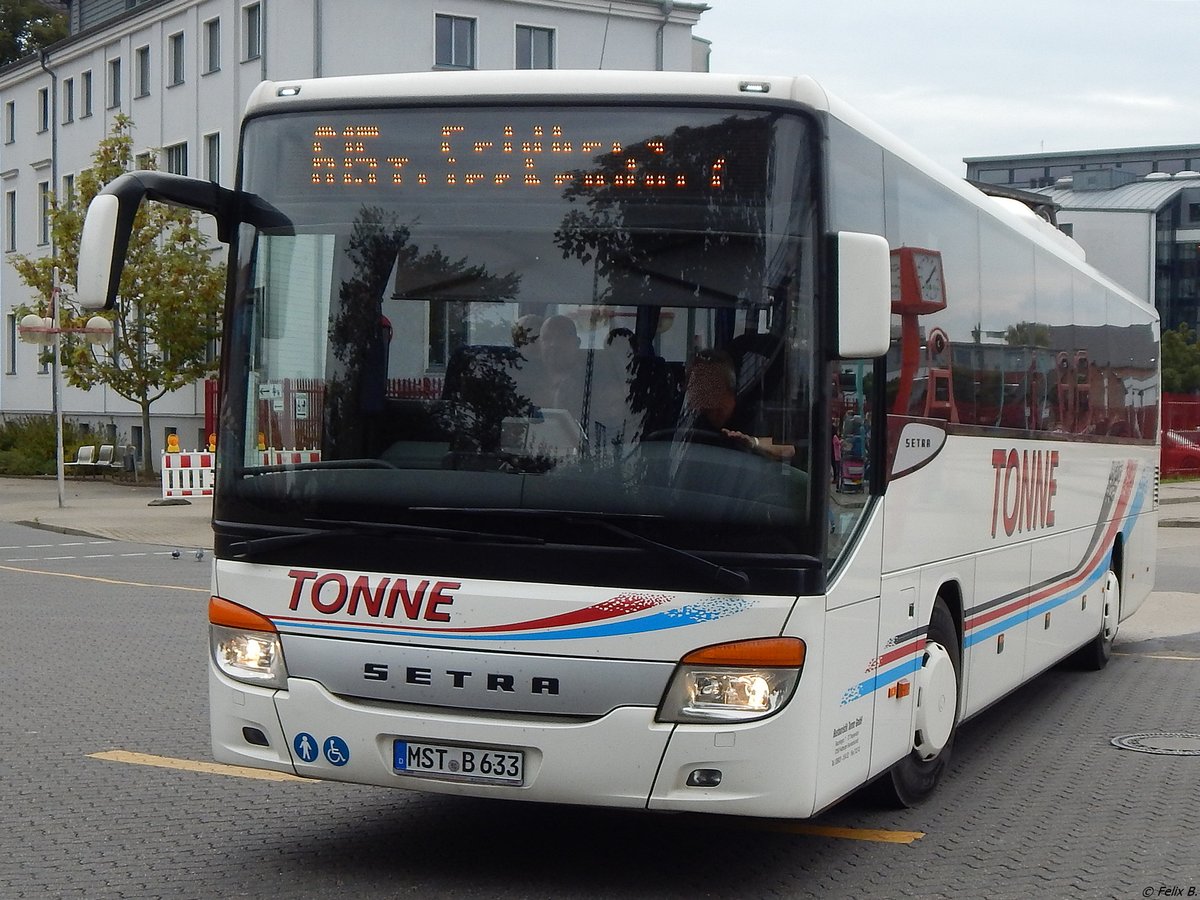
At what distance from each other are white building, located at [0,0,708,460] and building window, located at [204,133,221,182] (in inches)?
1.8

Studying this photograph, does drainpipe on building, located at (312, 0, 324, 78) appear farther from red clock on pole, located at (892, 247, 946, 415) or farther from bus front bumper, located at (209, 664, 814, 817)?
bus front bumper, located at (209, 664, 814, 817)

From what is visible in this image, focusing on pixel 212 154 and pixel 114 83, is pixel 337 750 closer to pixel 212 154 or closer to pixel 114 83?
pixel 212 154

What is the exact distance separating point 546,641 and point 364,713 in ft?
2.30

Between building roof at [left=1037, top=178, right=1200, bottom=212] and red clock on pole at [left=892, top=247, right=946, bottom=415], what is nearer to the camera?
red clock on pole at [left=892, top=247, right=946, bottom=415]

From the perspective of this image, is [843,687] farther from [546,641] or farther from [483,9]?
[483,9]

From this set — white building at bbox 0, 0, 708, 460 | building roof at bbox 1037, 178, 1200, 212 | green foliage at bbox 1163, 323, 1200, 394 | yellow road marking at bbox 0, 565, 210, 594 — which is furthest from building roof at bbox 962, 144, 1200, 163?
yellow road marking at bbox 0, 565, 210, 594

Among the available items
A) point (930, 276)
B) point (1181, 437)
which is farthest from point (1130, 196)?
point (930, 276)

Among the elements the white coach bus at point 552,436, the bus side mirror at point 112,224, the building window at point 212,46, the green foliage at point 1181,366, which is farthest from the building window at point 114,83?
the bus side mirror at point 112,224

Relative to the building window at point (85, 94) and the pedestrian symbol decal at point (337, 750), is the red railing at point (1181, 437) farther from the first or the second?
the pedestrian symbol decal at point (337, 750)

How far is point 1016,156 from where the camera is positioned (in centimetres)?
12875

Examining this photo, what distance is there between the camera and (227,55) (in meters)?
45.4

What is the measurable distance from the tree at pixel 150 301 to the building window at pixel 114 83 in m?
8.94

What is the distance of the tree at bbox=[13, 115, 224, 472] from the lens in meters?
40.3

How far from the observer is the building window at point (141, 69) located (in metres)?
49.9
